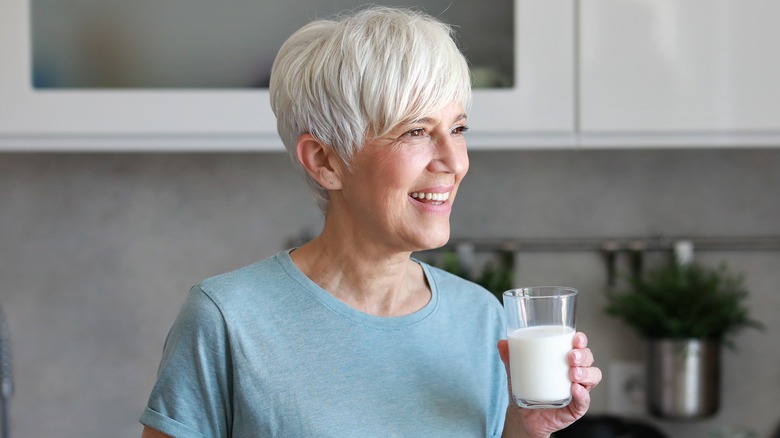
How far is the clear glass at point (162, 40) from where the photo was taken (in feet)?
5.23

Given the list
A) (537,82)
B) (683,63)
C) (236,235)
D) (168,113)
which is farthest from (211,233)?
(683,63)

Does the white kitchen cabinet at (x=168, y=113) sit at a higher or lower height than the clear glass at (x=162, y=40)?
lower

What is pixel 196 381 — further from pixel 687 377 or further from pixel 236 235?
pixel 687 377

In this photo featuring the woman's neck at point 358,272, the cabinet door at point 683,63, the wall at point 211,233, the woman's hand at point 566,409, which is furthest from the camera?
the wall at point 211,233

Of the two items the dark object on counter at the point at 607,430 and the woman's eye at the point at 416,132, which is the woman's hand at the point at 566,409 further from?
the dark object on counter at the point at 607,430

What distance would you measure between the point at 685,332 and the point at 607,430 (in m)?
0.24

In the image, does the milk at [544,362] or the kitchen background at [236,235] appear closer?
the milk at [544,362]

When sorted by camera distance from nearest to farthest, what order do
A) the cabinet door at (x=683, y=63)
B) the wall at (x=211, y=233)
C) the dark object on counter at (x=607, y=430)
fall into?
the cabinet door at (x=683, y=63), the dark object on counter at (x=607, y=430), the wall at (x=211, y=233)

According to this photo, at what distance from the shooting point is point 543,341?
989mm

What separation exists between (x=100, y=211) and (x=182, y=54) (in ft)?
1.63

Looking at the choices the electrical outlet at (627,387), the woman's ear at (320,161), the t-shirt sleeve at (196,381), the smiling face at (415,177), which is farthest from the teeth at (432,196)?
the electrical outlet at (627,387)

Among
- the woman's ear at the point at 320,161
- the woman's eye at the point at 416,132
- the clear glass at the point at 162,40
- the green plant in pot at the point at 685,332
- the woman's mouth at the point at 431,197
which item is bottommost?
the green plant in pot at the point at 685,332

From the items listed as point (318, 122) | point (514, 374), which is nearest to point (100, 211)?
point (318, 122)

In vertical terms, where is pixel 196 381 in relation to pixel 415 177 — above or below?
below
